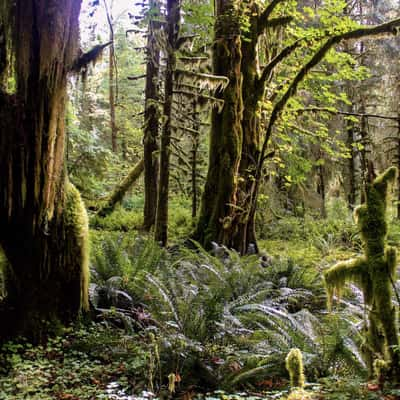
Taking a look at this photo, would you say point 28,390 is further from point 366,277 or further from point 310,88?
point 310,88

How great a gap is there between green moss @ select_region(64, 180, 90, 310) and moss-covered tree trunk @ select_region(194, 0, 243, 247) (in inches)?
177

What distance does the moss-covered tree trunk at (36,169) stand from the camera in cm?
396

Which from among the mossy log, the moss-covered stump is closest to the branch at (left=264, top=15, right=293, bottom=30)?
the mossy log

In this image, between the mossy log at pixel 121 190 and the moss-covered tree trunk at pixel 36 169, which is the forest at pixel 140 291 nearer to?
the moss-covered tree trunk at pixel 36 169

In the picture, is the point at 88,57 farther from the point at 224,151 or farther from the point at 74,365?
the point at 224,151

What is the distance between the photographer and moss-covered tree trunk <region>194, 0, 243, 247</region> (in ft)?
29.3

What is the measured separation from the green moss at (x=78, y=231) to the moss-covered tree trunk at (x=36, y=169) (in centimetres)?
2

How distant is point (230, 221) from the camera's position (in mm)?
8891

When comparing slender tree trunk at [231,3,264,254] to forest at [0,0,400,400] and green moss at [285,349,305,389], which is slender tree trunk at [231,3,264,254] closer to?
forest at [0,0,400,400]

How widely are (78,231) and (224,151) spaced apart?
202 inches

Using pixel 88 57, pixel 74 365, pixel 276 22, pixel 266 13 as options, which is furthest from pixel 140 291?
pixel 276 22

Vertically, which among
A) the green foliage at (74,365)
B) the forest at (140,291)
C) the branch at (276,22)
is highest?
the branch at (276,22)

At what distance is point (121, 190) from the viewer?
524 inches

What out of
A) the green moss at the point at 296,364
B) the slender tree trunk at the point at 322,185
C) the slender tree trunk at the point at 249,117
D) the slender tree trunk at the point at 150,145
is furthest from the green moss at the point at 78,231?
the slender tree trunk at the point at 322,185
